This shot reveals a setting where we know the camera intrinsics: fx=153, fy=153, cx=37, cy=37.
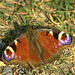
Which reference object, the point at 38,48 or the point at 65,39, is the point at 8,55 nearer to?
the point at 38,48

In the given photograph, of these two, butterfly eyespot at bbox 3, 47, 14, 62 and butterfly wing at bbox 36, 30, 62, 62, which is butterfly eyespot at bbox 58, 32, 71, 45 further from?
butterfly eyespot at bbox 3, 47, 14, 62

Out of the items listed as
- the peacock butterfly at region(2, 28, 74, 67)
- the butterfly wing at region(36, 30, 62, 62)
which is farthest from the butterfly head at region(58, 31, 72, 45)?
the butterfly wing at region(36, 30, 62, 62)

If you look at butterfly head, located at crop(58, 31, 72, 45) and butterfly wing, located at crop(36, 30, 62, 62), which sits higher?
butterfly head, located at crop(58, 31, 72, 45)

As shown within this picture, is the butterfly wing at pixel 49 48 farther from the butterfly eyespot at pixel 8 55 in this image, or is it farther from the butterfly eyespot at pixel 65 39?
the butterfly eyespot at pixel 8 55

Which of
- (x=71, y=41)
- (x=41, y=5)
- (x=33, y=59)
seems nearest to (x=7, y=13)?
(x=41, y=5)

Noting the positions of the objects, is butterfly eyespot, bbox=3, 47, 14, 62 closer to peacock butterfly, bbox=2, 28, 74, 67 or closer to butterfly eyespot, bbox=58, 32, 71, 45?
peacock butterfly, bbox=2, 28, 74, 67

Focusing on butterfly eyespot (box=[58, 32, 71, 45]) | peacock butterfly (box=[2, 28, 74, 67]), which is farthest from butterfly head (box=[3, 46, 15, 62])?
butterfly eyespot (box=[58, 32, 71, 45])

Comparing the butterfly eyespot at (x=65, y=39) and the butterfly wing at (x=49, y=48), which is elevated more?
the butterfly eyespot at (x=65, y=39)

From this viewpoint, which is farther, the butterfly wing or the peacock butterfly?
the butterfly wing

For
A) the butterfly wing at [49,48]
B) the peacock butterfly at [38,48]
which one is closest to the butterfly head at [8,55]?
the peacock butterfly at [38,48]
